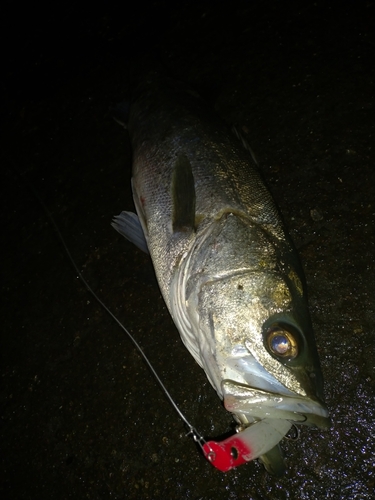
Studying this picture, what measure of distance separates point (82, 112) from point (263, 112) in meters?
Answer: 1.80

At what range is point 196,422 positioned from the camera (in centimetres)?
238

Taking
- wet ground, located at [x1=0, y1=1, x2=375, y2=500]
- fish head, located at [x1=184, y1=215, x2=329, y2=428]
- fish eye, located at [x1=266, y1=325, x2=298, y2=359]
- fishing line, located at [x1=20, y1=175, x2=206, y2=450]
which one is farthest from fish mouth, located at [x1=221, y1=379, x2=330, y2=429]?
wet ground, located at [x1=0, y1=1, x2=375, y2=500]

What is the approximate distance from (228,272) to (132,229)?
95cm

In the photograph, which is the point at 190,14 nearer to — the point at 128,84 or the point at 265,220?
the point at 128,84

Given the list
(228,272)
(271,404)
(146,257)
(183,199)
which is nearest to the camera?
(271,404)

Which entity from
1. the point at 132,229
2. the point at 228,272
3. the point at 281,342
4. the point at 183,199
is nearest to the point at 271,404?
the point at 281,342

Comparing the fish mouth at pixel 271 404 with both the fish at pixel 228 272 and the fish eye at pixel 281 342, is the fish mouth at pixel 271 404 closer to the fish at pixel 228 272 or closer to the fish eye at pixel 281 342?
the fish at pixel 228 272

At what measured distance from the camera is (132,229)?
2.63 m

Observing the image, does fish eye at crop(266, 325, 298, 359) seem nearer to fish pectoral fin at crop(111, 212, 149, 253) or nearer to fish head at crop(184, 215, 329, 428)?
fish head at crop(184, 215, 329, 428)

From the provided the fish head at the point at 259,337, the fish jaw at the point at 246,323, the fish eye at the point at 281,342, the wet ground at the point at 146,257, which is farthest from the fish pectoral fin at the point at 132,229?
the fish eye at the point at 281,342

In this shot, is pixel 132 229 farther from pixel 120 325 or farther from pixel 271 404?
pixel 271 404

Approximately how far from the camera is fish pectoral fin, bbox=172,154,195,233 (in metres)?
2.16

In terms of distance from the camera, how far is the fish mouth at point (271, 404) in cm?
166

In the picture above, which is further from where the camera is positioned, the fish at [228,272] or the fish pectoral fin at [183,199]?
the fish pectoral fin at [183,199]
